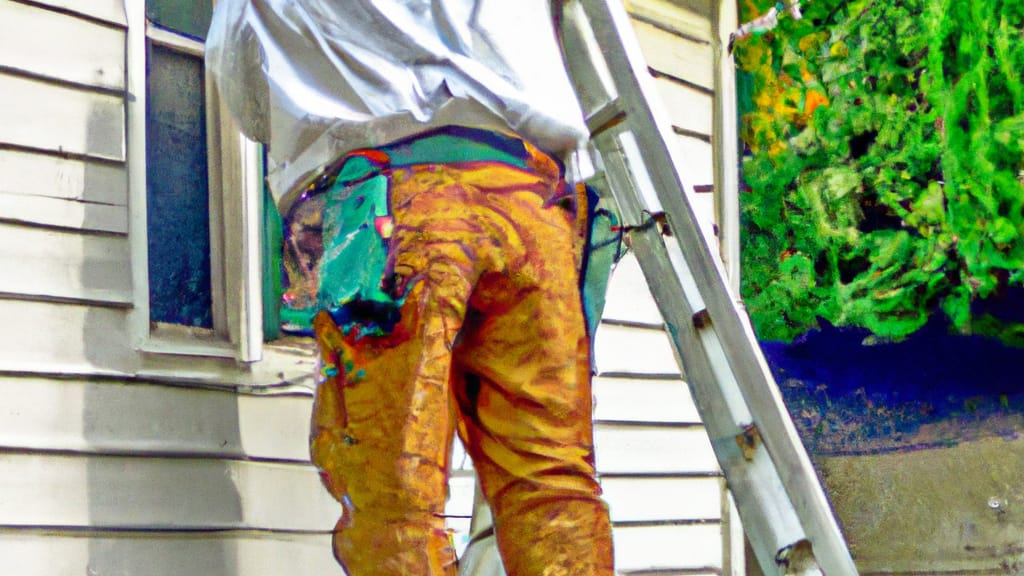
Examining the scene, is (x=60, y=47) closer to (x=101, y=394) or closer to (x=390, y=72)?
(x=101, y=394)

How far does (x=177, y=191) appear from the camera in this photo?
307 cm

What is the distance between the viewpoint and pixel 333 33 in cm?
226

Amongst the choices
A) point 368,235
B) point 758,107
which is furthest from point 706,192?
point 368,235

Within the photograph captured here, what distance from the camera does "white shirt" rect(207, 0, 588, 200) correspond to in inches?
86.5

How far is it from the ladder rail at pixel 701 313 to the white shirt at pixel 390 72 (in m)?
0.07

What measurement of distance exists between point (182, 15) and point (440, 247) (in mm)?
1263

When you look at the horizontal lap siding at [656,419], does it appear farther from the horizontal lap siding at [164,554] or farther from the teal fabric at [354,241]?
the teal fabric at [354,241]

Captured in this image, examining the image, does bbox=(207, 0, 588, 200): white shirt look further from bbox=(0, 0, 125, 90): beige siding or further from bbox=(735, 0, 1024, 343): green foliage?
bbox=(735, 0, 1024, 343): green foliage

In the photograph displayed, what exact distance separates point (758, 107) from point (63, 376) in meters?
3.79

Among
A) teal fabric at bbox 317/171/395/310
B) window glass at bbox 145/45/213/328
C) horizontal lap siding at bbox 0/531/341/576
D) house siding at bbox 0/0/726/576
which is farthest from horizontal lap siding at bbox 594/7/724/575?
teal fabric at bbox 317/171/395/310

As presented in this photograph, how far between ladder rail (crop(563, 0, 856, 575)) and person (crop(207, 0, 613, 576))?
75 millimetres

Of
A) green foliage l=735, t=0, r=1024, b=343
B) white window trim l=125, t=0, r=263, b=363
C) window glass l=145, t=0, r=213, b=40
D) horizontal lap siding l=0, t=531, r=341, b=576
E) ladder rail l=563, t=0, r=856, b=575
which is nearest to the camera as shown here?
ladder rail l=563, t=0, r=856, b=575

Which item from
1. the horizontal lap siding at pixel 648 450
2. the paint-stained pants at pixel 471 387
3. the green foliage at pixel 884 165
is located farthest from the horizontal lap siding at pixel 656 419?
the paint-stained pants at pixel 471 387

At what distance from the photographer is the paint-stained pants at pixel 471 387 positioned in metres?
2.06
